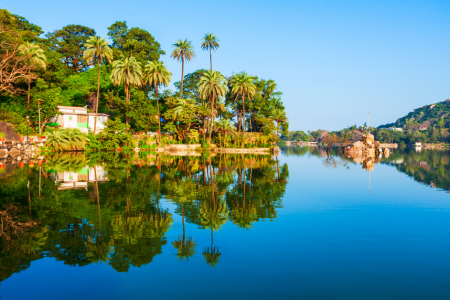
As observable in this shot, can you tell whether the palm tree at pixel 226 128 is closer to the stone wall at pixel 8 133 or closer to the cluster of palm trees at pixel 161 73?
the cluster of palm trees at pixel 161 73

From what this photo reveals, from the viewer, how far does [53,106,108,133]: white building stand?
49688mm

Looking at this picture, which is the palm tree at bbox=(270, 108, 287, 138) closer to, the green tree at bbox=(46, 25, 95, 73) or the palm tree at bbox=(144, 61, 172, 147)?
the palm tree at bbox=(144, 61, 172, 147)

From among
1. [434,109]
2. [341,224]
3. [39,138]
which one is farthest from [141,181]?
[434,109]

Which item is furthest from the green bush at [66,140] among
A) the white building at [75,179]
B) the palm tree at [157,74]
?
the white building at [75,179]

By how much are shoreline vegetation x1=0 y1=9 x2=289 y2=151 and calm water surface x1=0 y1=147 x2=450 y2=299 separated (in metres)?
36.2

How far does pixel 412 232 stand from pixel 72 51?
2892 inches

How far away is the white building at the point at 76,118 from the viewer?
49.7m

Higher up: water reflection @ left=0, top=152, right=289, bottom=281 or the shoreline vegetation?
the shoreline vegetation

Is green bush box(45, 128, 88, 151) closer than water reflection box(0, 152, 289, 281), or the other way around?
water reflection box(0, 152, 289, 281)

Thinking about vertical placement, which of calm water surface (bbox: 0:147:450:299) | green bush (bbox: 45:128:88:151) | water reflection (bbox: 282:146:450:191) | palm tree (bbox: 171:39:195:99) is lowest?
calm water surface (bbox: 0:147:450:299)

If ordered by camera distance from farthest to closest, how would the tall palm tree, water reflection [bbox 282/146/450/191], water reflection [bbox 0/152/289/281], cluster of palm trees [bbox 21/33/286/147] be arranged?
the tall palm tree → cluster of palm trees [bbox 21/33/286/147] → water reflection [bbox 282/146/450/191] → water reflection [bbox 0/152/289/281]

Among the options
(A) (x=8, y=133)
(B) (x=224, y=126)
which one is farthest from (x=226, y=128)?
(A) (x=8, y=133)

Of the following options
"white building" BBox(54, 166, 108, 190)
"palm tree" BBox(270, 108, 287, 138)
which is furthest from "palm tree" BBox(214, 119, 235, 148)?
"white building" BBox(54, 166, 108, 190)

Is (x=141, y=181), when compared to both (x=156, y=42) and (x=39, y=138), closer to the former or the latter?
(x=39, y=138)
